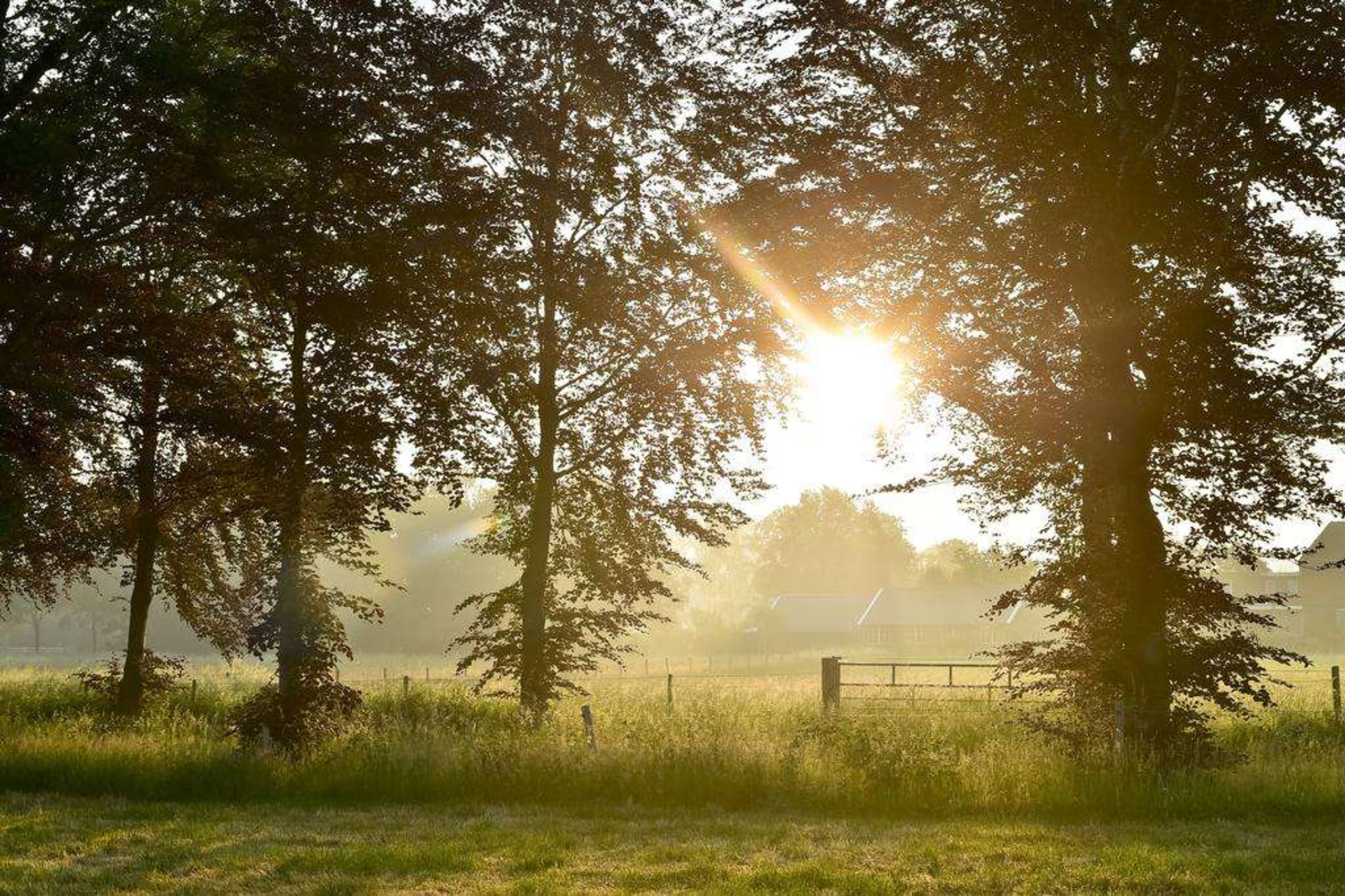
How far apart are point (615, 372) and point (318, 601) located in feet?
21.5

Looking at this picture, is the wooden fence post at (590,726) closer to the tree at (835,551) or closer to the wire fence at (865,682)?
the wire fence at (865,682)

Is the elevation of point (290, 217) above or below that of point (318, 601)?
above

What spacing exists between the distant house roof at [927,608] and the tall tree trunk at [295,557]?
7020 cm

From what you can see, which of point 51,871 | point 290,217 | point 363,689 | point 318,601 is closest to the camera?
point 51,871

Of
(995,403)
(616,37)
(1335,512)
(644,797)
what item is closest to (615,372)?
(616,37)

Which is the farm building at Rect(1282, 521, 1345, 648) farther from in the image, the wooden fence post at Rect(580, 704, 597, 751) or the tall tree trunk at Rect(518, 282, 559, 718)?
the wooden fence post at Rect(580, 704, 597, 751)

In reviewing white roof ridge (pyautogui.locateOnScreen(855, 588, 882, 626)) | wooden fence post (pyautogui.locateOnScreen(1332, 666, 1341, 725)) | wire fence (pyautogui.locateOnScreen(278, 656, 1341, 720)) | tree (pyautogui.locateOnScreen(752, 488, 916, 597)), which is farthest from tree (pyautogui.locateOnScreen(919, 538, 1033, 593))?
wooden fence post (pyautogui.locateOnScreen(1332, 666, 1341, 725))

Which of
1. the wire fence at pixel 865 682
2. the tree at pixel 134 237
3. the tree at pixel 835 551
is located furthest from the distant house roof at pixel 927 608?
the tree at pixel 134 237

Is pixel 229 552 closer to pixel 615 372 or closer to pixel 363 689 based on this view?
pixel 363 689

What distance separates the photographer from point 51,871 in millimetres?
9461

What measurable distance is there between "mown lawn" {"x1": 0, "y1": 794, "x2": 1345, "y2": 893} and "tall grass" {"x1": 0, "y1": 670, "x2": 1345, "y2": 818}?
26.1 inches

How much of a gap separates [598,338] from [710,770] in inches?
376

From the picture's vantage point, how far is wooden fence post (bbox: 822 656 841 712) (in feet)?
76.5

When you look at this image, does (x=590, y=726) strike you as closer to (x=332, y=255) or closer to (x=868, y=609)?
(x=332, y=255)
